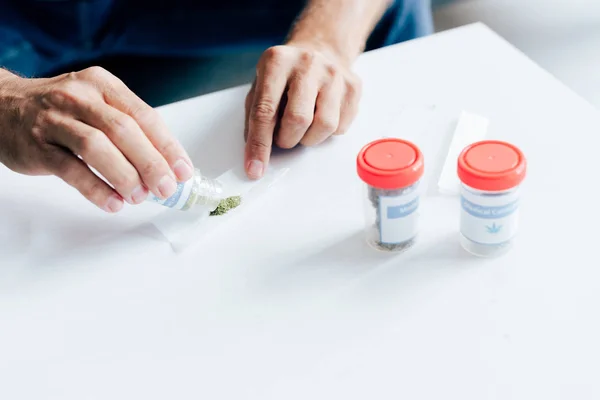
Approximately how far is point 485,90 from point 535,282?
1.28 ft

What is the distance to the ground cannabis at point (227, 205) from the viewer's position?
83 centimetres

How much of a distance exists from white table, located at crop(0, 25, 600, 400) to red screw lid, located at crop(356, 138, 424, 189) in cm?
10

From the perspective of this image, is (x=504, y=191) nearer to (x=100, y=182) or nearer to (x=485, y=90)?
(x=485, y=90)

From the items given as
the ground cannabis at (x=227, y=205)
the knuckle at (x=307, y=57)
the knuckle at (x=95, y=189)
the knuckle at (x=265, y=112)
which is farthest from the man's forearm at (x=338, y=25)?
the knuckle at (x=95, y=189)

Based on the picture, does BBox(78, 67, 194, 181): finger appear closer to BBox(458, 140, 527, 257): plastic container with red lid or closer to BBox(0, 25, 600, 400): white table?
BBox(0, 25, 600, 400): white table

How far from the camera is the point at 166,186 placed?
2.48 ft

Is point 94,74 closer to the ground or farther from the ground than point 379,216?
farther from the ground

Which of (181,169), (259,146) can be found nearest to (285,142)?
(259,146)

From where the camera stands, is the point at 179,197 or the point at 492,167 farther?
the point at 179,197

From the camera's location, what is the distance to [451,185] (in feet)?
2.70

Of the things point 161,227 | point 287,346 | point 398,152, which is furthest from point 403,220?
point 161,227

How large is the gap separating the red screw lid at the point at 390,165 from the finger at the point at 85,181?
12.0 inches

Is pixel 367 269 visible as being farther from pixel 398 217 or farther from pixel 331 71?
pixel 331 71

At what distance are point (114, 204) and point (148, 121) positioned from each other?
0.36 ft
